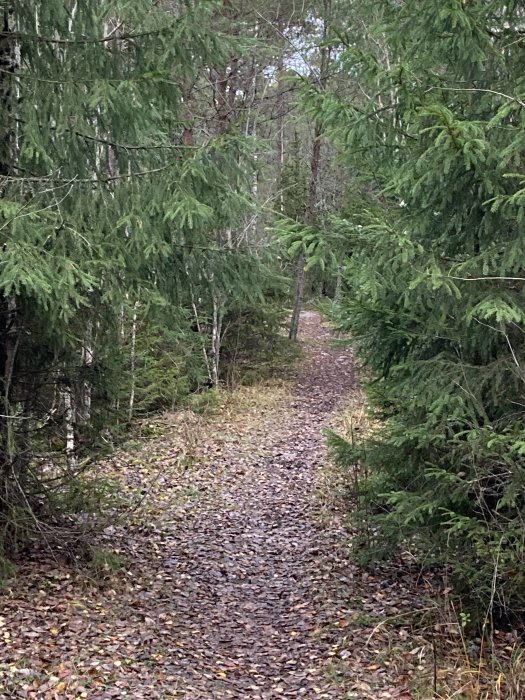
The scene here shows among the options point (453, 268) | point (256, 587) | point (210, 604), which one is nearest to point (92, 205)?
point (453, 268)

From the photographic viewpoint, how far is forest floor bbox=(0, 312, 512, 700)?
16.0 feet

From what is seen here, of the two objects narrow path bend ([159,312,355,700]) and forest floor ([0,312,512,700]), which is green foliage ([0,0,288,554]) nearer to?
forest floor ([0,312,512,700])

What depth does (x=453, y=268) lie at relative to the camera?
15.4 feet

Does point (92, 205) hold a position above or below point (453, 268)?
above

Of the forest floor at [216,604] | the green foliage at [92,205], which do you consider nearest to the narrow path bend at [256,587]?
the forest floor at [216,604]

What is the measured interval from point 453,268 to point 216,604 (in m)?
4.28

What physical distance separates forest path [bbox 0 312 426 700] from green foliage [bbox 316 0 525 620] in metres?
1.19

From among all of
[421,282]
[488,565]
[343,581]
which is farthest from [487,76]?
[343,581]

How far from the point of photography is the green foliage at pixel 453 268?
4570mm

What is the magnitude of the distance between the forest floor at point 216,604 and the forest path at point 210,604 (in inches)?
0.6

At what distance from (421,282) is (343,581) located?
3.90 m

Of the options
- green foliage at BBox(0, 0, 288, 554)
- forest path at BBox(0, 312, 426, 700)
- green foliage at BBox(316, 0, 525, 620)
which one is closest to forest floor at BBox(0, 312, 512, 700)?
forest path at BBox(0, 312, 426, 700)

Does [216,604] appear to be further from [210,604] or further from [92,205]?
[92,205]

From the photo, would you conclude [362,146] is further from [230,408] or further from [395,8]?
[230,408]
